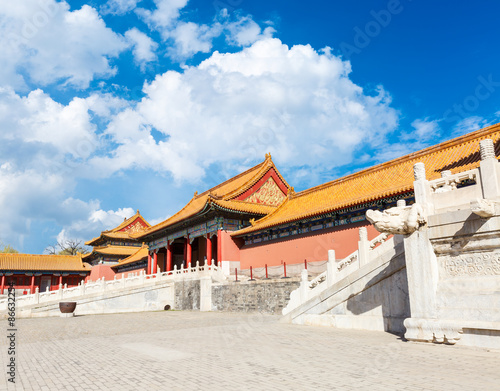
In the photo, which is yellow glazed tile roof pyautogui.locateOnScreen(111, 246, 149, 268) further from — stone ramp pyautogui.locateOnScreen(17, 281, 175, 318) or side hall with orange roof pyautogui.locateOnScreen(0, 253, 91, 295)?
stone ramp pyautogui.locateOnScreen(17, 281, 175, 318)

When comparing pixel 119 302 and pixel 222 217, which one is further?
pixel 222 217

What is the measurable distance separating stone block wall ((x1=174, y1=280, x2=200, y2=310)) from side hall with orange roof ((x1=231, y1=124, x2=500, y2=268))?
3.50 metres

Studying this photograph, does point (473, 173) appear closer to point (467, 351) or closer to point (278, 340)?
point (467, 351)

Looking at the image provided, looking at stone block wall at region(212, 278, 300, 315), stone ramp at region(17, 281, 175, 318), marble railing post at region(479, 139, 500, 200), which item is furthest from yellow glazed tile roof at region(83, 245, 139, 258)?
marble railing post at region(479, 139, 500, 200)

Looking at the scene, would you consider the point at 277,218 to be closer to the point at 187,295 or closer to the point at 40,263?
the point at 187,295

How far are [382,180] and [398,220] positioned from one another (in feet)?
34.6

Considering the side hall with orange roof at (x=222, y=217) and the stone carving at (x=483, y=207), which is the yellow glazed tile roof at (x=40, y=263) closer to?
the side hall with orange roof at (x=222, y=217)

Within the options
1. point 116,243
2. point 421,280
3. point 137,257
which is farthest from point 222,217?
point 116,243

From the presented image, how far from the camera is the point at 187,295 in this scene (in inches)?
775

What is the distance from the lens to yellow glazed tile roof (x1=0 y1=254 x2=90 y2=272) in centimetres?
3434

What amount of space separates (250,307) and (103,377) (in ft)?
35.3

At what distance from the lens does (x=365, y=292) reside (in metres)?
8.61

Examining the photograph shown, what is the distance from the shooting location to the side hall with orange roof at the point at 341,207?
561 inches

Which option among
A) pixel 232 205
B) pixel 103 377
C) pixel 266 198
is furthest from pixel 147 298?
pixel 103 377
